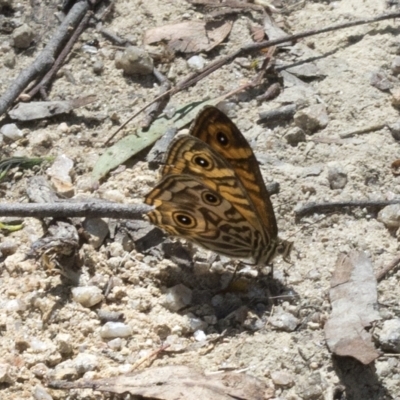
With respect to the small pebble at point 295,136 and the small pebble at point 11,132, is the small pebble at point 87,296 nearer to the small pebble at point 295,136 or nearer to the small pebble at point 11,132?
the small pebble at point 11,132

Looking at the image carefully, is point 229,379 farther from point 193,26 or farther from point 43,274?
point 193,26

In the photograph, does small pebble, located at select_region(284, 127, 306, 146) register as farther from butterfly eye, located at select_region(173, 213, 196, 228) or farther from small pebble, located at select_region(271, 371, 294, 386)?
small pebble, located at select_region(271, 371, 294, 386)

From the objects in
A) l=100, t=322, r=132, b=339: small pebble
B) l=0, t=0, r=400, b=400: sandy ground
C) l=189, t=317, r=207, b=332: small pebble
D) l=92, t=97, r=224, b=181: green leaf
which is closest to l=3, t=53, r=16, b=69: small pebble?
l=0, t=0, r=400, b=400: sandy ground

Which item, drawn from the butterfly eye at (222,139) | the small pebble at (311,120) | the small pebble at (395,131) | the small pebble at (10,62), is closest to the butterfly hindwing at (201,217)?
the butterfly eye at (222,139)

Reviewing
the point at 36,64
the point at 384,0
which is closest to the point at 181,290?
the point at 36,64

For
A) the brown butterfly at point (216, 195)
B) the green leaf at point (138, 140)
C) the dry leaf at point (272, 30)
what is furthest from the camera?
the dry leaf at point (272, 30)

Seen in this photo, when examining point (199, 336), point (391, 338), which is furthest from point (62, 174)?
point (391, 338)

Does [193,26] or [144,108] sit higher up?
[193,26]
